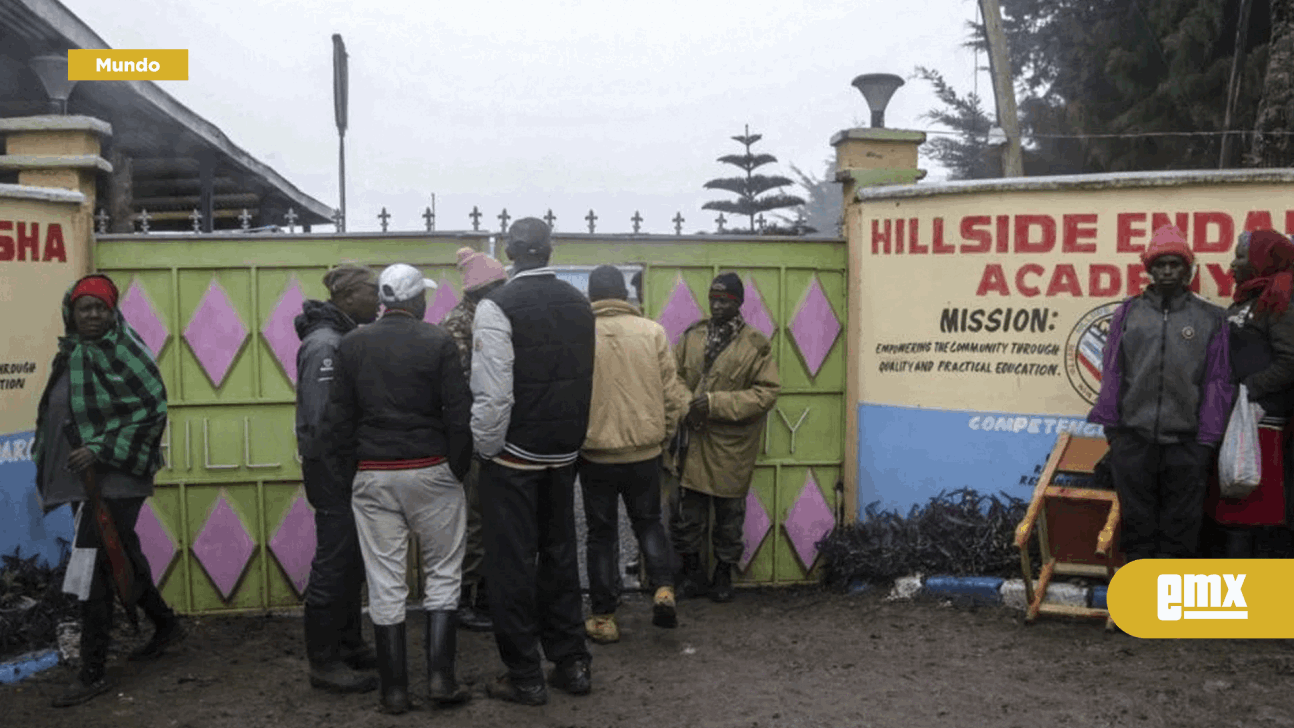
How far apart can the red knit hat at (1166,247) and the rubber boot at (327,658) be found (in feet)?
13.6

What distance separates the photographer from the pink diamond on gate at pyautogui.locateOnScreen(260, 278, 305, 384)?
6.43 meters

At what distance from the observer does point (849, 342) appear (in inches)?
277

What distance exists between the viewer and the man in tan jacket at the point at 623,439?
540 centimetres

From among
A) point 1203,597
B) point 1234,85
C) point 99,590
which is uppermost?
point 1234,85

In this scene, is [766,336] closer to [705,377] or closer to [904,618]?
[705,377]

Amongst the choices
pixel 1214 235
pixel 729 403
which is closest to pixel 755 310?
pixel 729 403

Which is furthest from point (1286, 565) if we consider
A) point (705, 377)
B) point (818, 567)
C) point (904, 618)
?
point (705, 377)

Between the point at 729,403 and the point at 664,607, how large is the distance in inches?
48.0

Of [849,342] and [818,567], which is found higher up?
[849,342]

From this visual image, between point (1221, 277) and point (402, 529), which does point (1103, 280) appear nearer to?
point (1221, 277)

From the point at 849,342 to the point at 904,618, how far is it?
69.1 inches

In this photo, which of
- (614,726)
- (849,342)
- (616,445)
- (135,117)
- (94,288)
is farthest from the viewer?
(135,117)

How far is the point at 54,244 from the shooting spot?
241 inches

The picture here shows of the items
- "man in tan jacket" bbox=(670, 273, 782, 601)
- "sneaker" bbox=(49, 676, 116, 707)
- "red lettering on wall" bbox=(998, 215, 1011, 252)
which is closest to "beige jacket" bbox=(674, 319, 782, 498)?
"man in tan jacket" bbox=(670, 273, 782, 601)
